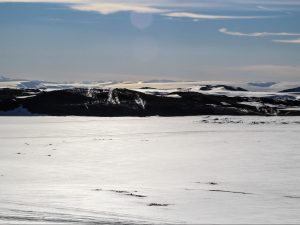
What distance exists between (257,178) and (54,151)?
52.3 ft

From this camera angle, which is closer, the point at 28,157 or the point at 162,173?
the point at 162,173

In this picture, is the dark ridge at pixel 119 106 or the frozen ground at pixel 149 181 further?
the dark ridge at pixel 119 106

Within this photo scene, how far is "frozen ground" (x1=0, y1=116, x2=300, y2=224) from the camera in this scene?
16.2 metres

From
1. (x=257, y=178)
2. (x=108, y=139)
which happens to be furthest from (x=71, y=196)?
(x=108, y=139)

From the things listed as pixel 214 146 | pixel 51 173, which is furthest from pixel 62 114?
pixel 51 173

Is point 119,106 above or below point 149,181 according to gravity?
above

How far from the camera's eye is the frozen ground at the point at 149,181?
639 inches

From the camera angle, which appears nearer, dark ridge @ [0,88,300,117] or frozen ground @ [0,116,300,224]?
frozen ground @ [0,116,300,224]

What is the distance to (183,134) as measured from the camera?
50.3 m

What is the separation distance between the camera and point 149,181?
23188 mm

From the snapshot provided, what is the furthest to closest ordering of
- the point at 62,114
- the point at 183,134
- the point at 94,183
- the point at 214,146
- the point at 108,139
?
the point at 62,114, the point at 183,134, the point at 108,139, the point at 214,146, the point at 94,183

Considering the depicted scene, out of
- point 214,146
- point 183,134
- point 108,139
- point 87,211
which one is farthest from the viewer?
point 183,134

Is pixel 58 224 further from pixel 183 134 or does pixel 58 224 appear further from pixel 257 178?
pixel 183 134

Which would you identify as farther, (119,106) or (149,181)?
(119,106)
